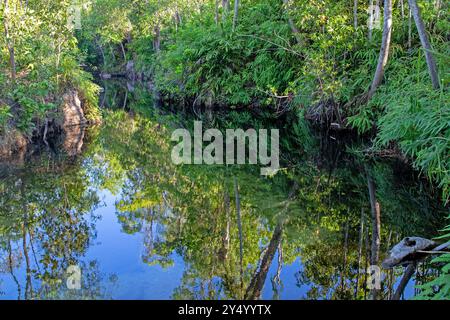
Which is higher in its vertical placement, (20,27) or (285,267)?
(20,27)

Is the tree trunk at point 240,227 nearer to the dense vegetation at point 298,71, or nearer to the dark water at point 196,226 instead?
the dark water at point 196,226

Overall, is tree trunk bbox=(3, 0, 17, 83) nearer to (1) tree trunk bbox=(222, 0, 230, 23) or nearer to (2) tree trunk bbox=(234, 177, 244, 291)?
(2) tree trunk bbox=(234, 177, 244, 291)

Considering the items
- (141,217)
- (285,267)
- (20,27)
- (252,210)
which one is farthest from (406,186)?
(20,27)

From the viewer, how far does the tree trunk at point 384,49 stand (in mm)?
10641

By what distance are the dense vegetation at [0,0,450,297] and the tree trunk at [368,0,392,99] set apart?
0.08ft

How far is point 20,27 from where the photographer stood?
421 inches

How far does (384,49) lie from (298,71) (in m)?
5.10

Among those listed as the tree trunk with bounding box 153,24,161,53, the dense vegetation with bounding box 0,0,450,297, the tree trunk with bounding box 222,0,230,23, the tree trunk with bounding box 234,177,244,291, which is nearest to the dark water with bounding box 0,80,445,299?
the tree trunk with bounding box 234,177,244,291

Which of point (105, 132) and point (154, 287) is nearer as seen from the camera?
point (154, 287)

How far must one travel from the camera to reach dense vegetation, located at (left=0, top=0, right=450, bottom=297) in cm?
828

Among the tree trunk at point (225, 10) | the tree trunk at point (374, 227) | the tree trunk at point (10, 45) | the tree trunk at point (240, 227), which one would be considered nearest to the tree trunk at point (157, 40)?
the tree trunk at point (225, 10)

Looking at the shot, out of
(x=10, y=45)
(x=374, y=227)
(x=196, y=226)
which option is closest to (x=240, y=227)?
(x=196, y=226)
